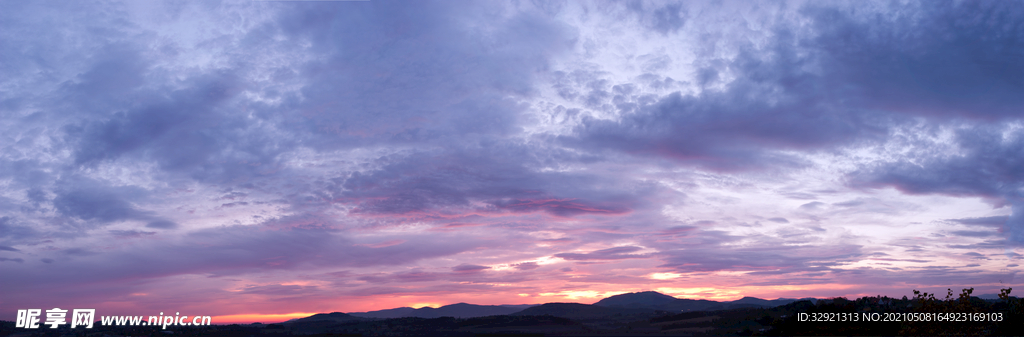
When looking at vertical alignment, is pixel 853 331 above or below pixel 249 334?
above

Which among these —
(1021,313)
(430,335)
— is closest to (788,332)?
(1021,313)

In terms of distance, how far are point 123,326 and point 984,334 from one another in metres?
105

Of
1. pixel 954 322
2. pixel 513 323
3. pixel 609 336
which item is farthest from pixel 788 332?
pixel 513 323

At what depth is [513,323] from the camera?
3777 inches

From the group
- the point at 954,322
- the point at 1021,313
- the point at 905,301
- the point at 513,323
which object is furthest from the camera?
the point at 513,323

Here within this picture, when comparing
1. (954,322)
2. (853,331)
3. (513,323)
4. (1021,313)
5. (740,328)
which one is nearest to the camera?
(954,322)

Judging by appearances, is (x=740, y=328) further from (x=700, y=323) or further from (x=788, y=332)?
(x=788, y=332)

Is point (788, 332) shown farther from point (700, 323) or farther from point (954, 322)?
point (700, 323)

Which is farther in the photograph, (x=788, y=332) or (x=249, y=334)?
(x=249, y=334)

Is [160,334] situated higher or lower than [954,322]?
lower

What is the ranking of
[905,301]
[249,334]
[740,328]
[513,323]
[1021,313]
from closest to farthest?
[1021,313] < [740,328] < [905,301] < [249,334] < [513,323]

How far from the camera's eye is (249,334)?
81188 millimetres

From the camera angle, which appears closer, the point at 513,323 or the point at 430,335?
the point at 430,335

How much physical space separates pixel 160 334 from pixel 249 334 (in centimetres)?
1114
